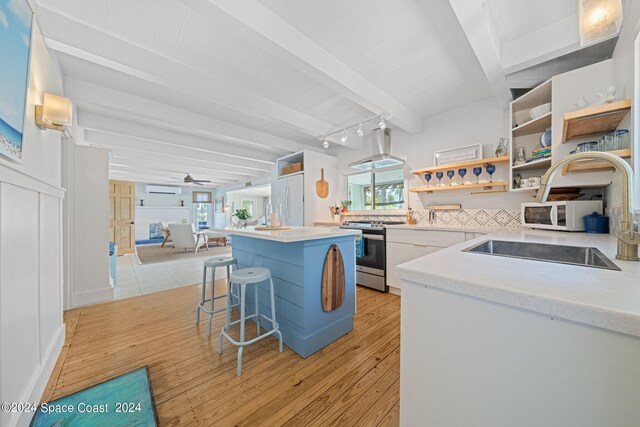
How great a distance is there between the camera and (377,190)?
429 cm

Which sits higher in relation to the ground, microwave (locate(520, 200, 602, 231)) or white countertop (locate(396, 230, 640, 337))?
microwave (locate(520, 200, 602, 231))

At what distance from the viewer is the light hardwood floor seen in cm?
129

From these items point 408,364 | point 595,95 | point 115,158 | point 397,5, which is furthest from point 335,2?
point 115,158

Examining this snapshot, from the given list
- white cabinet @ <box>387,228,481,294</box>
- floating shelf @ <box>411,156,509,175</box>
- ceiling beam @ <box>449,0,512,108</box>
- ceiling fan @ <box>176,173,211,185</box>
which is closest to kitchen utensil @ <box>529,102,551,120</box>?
ceiling beam @ <box>449,0,512,108</box>

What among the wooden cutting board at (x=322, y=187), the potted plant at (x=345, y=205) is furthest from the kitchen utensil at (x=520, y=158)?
Result: the wooden cutting board at (x=322, y=187)

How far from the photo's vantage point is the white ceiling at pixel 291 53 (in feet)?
5.45

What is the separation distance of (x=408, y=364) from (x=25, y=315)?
1947 mm

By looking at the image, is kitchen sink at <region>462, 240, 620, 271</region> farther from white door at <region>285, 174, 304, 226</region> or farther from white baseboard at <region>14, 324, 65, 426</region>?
white door at <region>285, 174, 304, 226</region>

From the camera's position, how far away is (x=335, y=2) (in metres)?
1.64

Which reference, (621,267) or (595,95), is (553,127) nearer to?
(595,95)

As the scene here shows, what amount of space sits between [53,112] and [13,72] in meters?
0.56

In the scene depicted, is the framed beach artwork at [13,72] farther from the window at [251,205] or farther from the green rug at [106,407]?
the window at [251,205]

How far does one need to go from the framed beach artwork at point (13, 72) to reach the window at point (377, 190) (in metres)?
3.97

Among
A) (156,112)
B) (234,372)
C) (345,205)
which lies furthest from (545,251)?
(156,112)
